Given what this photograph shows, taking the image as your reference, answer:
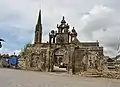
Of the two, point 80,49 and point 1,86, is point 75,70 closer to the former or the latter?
point 80,49

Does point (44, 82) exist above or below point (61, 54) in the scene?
below

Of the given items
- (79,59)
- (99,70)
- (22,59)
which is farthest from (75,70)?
(22,59)

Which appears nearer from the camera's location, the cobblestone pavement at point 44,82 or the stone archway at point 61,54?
the cobblestone pavement at point 44,82

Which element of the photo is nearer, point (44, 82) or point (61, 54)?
point (44, 82)

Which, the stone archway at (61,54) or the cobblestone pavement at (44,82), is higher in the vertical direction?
the stone archway at (61,54)

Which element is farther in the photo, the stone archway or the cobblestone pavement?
the stone archway

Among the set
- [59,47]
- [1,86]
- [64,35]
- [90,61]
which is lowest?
[1,86]

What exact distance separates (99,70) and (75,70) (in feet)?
13.4

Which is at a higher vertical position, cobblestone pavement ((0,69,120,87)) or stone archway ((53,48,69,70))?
stone archway ((53,48,69,70))

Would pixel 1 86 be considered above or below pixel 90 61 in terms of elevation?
below

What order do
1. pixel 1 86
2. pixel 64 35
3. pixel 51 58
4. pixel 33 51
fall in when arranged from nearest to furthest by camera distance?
pixel 1 86 → pixel 51 58 → pixel 33 51 → pixel 64 35

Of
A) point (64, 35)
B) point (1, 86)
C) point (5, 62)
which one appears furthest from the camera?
point (64, 35)

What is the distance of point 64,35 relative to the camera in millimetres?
80375

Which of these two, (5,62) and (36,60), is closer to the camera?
(36,60)
